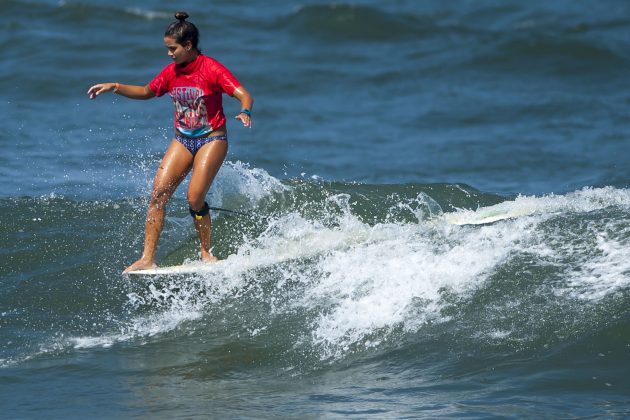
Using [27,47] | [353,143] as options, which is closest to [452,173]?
[353,143]

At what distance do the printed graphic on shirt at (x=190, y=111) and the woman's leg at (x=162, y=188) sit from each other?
0.53 ft

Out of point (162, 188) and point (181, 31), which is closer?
point (181, 31)

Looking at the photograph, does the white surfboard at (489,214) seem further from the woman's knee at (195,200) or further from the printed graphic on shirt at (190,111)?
the printed graphic on shirt at (190,111)

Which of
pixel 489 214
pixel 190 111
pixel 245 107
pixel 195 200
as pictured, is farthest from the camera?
pixel 489 214

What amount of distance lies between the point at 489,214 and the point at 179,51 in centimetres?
328

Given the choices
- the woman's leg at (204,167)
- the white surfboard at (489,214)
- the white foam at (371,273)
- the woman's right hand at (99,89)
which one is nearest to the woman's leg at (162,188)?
the woman's leg at (204,167)

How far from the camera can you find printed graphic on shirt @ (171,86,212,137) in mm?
7441

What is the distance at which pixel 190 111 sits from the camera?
752cm

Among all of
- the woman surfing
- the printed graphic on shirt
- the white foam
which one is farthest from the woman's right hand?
the white foam

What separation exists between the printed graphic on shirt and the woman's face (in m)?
0.21

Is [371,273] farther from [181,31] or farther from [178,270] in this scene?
[181,31]

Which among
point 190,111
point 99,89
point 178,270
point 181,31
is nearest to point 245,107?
point 190,111

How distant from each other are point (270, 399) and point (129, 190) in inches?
201

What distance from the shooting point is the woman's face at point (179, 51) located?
7262 mm
